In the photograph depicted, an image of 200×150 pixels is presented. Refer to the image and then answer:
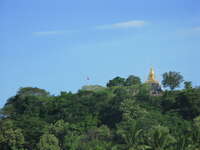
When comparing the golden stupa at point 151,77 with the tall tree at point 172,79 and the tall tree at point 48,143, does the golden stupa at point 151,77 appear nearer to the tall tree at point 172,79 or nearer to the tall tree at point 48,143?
the tall tree at point 172,79

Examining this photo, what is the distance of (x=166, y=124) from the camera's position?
6919 centimetres

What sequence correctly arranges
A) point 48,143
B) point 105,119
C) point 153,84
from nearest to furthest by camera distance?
point 48,143, point 105,119, point 153,84

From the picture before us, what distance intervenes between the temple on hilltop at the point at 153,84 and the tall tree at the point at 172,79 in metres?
2.04

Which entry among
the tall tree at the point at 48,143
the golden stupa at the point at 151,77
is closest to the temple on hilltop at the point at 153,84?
the golden stupa at the point at 151,77

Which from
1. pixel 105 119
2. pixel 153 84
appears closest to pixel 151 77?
pixel 153 84

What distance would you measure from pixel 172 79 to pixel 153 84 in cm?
682

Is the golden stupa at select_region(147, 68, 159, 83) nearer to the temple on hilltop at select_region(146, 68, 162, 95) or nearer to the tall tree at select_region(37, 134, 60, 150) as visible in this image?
the temple on hilltop at select_region(146, 68, 162, 95)

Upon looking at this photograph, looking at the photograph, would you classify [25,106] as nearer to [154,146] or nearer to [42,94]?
[42,94]

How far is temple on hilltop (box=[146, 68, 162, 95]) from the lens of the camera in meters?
91.2

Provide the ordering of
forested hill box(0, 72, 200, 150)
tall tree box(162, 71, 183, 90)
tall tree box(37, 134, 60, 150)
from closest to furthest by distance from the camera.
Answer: forested hill box(0, 72, 200, 150) → tall tree box(37, 134, 60, 150) → tall tree box(162, 71, 183, 90)

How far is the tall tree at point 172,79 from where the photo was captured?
8812 cm

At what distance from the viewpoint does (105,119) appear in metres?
78.8

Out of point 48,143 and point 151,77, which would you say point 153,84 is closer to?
point 151,77

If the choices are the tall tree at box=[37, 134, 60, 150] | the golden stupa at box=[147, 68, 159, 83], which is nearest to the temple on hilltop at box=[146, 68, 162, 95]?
the golden stupa at box=[147, 68, 159, 83]
